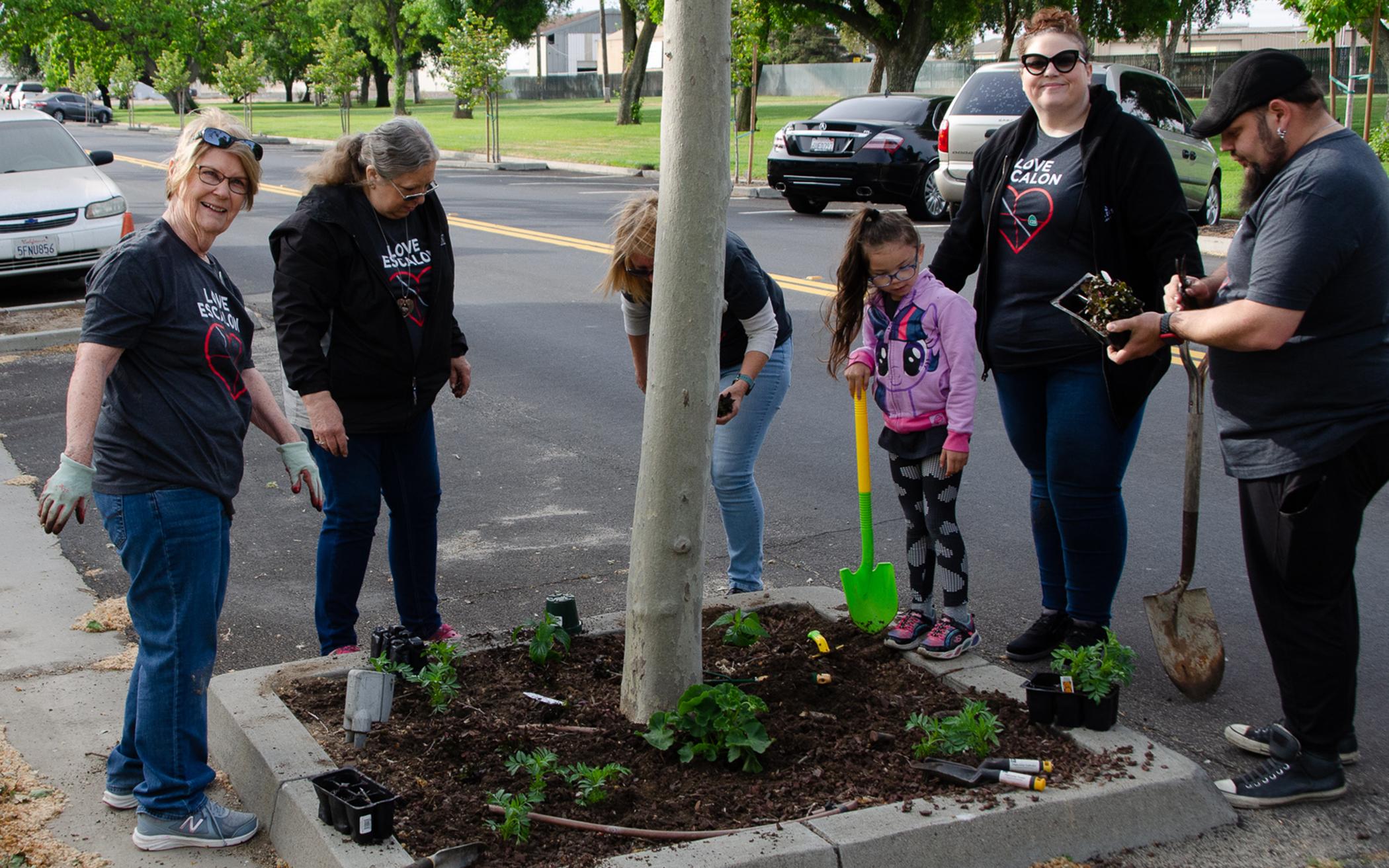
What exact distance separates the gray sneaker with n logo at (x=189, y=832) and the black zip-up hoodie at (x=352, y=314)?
1.31 m

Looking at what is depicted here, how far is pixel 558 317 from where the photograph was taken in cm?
1151

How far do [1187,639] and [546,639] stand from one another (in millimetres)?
2047

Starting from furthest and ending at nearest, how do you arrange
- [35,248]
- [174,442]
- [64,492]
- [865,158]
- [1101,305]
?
[865,158], [35,248], [1101,305], [174,442], [64,492]

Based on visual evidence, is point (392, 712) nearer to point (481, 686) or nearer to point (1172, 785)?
point (481, 686)

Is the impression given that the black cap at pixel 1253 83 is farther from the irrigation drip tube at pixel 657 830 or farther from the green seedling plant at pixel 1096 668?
the irrigation drip tube at pixel 657 830

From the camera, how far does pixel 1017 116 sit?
16125mm

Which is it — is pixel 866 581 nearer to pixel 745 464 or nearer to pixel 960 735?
pixel 745 464

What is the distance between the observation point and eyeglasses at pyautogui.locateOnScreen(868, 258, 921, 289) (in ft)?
13.9

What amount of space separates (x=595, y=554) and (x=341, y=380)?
1.90 meters

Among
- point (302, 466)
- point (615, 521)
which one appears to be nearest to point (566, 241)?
point (615, 521)

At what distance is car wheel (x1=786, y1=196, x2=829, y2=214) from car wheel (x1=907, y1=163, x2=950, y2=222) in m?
1.45

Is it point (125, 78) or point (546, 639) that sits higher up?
A: point (125, 78)

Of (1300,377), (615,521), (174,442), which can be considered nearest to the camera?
(174,442)

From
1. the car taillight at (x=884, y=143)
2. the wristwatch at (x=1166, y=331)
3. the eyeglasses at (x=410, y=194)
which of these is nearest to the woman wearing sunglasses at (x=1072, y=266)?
the wristwatch at (x=1166, y=331)
